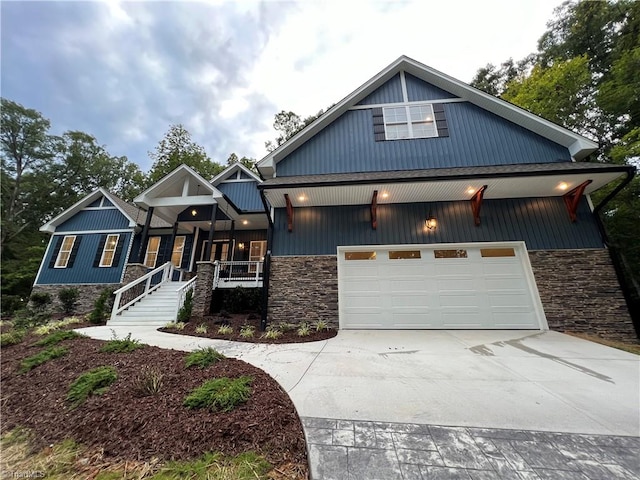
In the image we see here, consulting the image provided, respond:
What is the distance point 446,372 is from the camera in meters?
3.36

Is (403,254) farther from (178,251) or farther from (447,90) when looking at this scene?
(178,251)

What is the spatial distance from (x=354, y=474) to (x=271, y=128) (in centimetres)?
2044

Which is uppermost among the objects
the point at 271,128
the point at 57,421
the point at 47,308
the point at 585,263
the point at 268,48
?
the point at 271,128

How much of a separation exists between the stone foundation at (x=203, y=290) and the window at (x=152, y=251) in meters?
5.82

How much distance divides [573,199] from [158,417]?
33.7ft

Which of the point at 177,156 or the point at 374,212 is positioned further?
the point at 177,156

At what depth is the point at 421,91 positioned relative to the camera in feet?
27.4

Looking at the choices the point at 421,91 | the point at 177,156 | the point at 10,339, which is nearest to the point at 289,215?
the point at 421,91

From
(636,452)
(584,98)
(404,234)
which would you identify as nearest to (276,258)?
(404,234)

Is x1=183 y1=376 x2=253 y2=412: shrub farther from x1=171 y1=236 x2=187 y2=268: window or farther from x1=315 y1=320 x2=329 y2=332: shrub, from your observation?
x1=171 y1=236 x2=187 y2=268: window

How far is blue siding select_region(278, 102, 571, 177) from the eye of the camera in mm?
7293

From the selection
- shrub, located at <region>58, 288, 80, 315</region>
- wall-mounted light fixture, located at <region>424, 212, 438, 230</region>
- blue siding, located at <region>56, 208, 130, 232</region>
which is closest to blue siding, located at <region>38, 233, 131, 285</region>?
blue siding, located at <region>56, 208, 130, 232</region>

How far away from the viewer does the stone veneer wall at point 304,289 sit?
260 inches

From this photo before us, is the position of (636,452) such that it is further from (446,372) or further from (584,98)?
(584,98)
